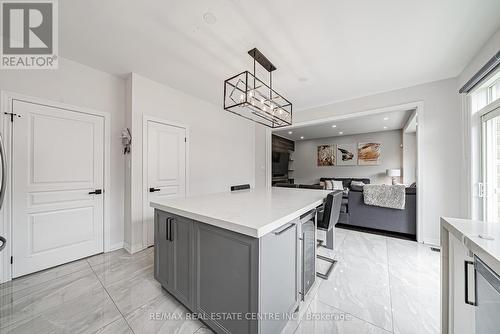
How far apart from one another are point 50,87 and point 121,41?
1.08 meters

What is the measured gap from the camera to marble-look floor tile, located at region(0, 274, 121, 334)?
137 centimetres

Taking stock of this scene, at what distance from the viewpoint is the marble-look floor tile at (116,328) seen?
133cm

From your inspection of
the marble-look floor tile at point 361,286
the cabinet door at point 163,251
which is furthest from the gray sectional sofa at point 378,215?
the cabinet door at point 163,251

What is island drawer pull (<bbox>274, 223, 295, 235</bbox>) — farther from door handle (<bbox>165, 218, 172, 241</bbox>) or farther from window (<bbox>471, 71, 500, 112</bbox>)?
window (<bbox>471, 71, 500, 112</bbox>)

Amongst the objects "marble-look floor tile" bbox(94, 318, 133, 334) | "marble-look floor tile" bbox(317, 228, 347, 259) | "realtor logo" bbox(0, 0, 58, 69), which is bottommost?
"marble-look floor tile" bbox(317, 228, 347, 259)

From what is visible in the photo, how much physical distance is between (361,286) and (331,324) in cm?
67

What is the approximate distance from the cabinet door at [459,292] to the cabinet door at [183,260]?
1587 millimetres

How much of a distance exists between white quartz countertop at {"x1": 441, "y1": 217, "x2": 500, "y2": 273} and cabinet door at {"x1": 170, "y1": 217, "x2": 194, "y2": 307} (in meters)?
1.53

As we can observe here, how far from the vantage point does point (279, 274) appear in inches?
48.6

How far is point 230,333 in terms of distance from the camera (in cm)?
118

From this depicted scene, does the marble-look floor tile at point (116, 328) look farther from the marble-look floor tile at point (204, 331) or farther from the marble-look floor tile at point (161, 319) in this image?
the marble-look floor tile at point (204, 331)

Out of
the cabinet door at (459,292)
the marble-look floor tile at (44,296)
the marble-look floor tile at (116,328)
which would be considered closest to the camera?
the cabinet door at (459,292)

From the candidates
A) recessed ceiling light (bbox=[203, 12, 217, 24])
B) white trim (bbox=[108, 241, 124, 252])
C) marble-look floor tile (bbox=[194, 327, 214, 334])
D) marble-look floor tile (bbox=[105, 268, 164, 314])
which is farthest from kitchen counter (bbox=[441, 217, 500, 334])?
white trim (bbox=[108, 241, 124, 252])

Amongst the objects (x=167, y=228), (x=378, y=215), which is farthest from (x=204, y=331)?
(x=378, y=215)
